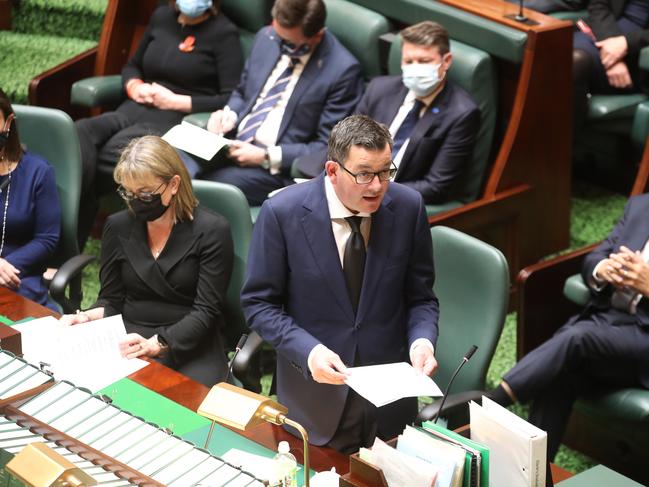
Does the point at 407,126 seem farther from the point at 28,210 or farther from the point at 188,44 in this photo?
the point at 28,210

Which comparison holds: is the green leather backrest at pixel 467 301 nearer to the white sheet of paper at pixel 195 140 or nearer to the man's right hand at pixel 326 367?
the man's right hand at pixel 326 367

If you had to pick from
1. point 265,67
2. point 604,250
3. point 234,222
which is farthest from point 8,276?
point 604,250

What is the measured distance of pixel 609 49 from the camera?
17.4 ft

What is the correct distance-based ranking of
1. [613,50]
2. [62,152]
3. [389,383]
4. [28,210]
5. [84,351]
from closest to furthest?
1. [389,383]
2. [84,351]
3. [28,210]
4. [62,152]
5. [613,50]

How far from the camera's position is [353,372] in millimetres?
2895

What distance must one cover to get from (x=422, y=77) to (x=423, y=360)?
1692 mm

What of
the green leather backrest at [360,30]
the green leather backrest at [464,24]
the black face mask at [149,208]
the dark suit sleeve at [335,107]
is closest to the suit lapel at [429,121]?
the green leather backrest at [464,24]

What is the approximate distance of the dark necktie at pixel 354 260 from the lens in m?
3.11

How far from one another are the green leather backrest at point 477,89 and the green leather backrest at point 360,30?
0.70ft

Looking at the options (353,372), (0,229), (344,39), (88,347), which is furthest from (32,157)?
(353,372)

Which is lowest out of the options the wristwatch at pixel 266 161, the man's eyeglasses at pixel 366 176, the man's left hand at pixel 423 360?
the wristwatch at pixel 266 161

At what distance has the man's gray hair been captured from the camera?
2943 millimetres

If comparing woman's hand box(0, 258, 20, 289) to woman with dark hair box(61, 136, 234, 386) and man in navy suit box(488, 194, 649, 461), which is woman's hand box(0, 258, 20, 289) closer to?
woman with dark hair box(61, 136, 234, 386)

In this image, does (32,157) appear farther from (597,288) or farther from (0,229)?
(597,288)
